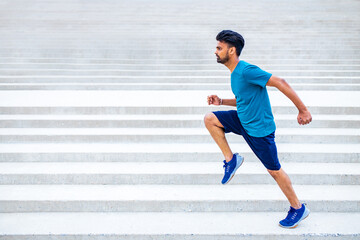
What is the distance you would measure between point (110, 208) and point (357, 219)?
204 centimetres

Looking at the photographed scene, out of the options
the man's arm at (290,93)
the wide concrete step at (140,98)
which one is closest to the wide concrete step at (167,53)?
the wide concrete step at (140,98)

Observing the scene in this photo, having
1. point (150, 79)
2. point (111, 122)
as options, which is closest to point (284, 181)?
point (111, 122)

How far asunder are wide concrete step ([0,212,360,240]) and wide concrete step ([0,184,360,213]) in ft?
0.19

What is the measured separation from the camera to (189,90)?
5.84m

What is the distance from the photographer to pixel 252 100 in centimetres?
230

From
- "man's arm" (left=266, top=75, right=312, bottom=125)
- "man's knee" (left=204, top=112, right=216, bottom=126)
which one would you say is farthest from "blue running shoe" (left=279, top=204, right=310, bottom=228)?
"man's knee" (left=204, top=112, right=216, bottom=126)

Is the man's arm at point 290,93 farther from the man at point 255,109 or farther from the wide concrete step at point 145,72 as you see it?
the wide concrete step at point 145,72

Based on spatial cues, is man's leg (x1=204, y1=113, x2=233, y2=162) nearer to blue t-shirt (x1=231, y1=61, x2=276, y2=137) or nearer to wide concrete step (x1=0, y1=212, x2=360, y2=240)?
blue t-shirt (x1=231, y1=61, x2=276, y2=137)

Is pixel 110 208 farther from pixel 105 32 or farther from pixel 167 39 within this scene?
pixel 105 32

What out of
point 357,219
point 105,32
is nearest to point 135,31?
point 105,32

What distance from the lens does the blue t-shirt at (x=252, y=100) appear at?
219 cm

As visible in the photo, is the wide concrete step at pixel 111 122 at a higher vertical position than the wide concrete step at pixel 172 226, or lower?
higher

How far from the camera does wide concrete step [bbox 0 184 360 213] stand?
2.84m

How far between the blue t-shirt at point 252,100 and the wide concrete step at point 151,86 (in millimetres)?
3482
